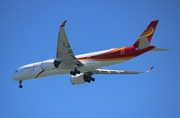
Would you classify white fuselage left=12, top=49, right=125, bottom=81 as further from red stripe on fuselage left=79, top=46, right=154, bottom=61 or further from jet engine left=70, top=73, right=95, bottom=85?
jet engine left=70, top=73, right=95, bottom=85

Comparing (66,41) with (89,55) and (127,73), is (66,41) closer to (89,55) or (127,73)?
(89,55)

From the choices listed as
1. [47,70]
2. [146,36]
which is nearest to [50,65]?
[47,70]

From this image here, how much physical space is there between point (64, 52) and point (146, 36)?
828cm

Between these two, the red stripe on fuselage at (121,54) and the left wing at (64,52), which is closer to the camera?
the left wing at (64,52)

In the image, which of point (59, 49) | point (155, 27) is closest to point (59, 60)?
point (59, 49)

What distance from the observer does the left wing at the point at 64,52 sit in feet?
109

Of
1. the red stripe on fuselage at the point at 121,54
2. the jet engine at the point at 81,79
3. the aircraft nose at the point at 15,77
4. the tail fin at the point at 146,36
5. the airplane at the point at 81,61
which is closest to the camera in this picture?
the tail fin at the point at 146,36

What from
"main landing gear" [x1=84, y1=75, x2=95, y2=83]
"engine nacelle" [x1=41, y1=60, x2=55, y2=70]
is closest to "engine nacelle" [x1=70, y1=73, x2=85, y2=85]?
"main landing gear" [x1=84, y1=75, x2=95, y2=83]

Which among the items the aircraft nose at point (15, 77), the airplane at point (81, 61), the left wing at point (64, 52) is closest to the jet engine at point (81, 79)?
the airplane at point (81, 61)

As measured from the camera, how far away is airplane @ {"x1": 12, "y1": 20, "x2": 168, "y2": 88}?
112 feet

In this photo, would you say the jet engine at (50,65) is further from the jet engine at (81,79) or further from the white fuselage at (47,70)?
the jet engine at (81,79)

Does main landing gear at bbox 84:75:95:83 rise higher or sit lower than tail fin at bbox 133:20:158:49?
lower

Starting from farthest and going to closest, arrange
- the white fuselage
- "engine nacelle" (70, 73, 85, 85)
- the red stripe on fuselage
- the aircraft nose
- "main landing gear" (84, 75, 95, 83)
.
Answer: the aircraft nose, "engine nacelle" (70, 73, 85, 85), "main landing gear" (84, 75, 95, 83), the white fuselage, the red stripe on fuselage

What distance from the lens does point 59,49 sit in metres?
34.9
